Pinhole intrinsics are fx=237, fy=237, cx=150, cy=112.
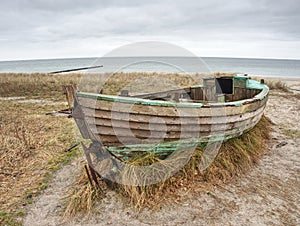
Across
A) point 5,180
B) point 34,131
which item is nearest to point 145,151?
point 5,180

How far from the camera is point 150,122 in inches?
121

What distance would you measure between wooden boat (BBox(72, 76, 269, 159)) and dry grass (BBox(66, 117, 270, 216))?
0.91ft

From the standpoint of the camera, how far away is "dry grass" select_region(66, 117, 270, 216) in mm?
3219

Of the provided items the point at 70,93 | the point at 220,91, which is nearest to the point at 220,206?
the point at 70,93

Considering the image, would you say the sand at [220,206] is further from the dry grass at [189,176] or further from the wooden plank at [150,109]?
the wooden plank at [150,109]

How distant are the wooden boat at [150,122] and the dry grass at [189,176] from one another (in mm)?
276

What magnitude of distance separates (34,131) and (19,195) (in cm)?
298

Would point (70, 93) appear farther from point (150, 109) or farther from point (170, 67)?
point (170, 67)

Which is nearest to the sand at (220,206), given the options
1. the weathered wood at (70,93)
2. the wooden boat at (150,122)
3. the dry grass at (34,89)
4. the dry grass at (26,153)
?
the dry grass at (26,153)

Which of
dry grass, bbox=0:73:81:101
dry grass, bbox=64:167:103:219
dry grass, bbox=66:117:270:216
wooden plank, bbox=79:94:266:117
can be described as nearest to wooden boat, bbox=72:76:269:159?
wooden plank, bbox=79:94:266:117

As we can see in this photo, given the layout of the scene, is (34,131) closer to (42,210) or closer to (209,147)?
(42,210)

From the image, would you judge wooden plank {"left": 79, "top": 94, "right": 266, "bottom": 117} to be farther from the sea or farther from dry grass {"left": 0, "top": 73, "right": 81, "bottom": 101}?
dry grass {"left": 0, "top": 73, "right": 81, "bottom": 101}

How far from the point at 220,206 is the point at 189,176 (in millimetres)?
658

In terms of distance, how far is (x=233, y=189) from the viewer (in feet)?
11.6
